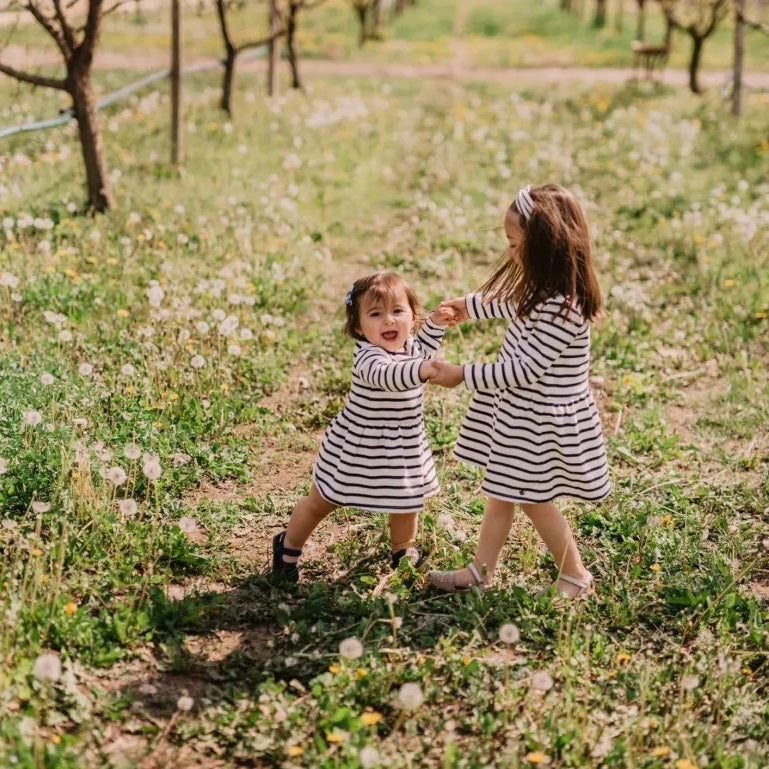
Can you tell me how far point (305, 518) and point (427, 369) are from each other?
888mm

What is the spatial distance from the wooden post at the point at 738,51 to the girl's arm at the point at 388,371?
40.8 feet

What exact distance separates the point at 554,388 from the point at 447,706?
125 cm

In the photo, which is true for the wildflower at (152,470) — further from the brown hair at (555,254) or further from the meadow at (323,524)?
the brown hair at (555,254)

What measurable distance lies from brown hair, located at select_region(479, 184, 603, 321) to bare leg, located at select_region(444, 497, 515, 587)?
2.67ft

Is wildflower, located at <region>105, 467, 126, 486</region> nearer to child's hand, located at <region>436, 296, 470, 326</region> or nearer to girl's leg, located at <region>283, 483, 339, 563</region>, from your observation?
girl's leg, located at <region>283, 483, 339, 563</region>

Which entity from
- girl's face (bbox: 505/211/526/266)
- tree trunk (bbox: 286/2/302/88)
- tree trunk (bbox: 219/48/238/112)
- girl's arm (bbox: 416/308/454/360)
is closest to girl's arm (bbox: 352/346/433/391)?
girl's arm (bbox: 416/308/454/360)

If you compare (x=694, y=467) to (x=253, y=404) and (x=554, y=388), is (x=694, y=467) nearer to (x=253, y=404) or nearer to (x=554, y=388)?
(x=554, y=388)

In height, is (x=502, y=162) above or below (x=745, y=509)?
above

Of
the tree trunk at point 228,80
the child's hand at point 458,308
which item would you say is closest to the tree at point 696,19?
the tree trunk at point 228,80

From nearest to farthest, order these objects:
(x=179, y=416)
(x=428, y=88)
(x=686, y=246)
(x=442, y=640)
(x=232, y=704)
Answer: (x=232, y=704) < (x=442, y=640) < (x=179, y=416) < (x=686, y=246) < (x=428, y=88)

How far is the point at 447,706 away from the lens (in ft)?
10.8

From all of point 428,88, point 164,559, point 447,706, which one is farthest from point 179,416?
point 428,88

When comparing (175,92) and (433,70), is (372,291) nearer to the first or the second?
(175,92)

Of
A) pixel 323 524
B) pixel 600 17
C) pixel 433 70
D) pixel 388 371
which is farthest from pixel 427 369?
pixel 600 17
